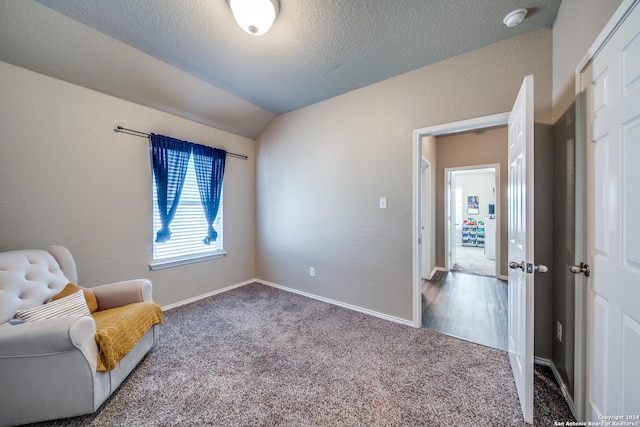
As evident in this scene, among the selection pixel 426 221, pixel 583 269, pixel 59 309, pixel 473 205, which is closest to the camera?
pixel 583 269

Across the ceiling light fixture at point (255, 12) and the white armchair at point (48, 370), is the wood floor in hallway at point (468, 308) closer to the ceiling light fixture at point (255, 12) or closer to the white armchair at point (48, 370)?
the white armchair at point (48, 370)

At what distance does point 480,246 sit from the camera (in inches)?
285

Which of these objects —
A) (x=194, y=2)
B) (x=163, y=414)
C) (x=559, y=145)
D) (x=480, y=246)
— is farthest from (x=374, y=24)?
(x=480, y=246)

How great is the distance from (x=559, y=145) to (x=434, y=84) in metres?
1.16

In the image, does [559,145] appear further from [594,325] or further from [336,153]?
[336,153]

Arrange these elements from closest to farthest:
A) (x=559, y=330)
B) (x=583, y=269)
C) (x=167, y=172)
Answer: (x=583, y=269), (x=559, y=330), (x=167, y=172)

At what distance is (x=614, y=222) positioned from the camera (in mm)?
1016

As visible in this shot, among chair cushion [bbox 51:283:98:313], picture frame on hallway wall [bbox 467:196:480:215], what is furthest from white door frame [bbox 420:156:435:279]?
picture frame on hallway wall [bbox 467:196:480:215]

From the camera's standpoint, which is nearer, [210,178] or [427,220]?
[210,178]

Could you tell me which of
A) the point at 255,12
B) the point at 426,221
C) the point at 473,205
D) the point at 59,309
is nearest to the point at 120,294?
the point at 59,309

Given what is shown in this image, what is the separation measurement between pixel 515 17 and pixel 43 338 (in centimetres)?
361

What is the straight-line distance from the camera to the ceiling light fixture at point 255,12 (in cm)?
149

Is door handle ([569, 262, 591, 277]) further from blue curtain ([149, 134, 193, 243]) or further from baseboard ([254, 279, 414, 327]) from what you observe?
blue curtain ([149, 134, 193, 243])

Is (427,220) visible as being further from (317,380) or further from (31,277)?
(31,277)
